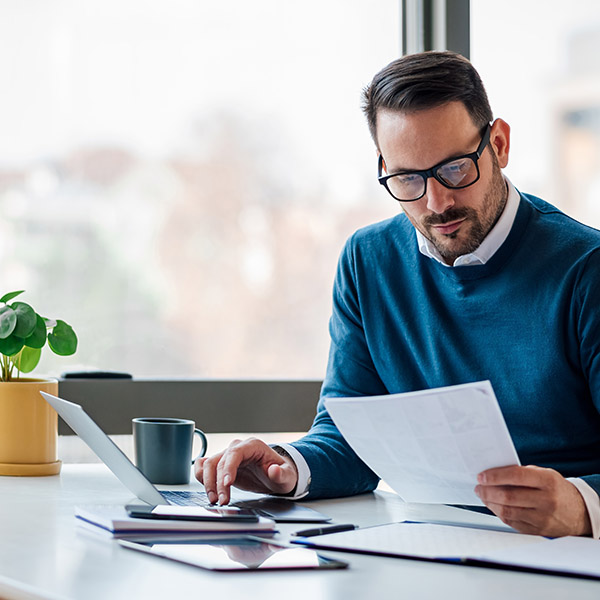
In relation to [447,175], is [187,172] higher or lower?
higher

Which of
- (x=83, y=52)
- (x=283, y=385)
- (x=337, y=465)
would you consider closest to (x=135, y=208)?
(x=83, y=52)

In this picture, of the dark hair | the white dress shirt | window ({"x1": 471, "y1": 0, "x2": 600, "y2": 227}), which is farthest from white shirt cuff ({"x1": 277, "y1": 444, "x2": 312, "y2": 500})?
window ({"x1": 471, "y1": 0, "x2": 600, "y2": 227})

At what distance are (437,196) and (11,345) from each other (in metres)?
0.75

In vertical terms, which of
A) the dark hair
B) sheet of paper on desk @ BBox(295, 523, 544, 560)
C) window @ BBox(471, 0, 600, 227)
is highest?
window @ BBox(471, 0, 600, 227)

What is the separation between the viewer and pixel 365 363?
5.29 feet

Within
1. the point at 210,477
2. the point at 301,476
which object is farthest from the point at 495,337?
the point at 210,477

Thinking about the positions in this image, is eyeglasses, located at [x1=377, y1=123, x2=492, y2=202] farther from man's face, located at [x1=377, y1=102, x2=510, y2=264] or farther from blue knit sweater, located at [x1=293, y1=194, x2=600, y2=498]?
blue knit sweater, located at [x1=293, y1=194, x2=600, y2=498]

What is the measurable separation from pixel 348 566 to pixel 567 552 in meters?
0.24

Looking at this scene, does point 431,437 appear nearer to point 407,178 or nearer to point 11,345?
point 407,178

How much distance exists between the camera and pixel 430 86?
1.40m

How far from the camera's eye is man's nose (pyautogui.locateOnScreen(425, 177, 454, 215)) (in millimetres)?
1383

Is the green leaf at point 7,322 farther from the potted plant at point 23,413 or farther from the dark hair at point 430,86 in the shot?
the dark hair at point 430,86

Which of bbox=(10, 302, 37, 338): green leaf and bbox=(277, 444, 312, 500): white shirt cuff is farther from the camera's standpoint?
bbox=(10, 302, 37, 338): green leaf

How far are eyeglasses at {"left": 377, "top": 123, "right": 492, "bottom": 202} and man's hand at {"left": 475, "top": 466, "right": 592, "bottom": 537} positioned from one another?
531 mm
